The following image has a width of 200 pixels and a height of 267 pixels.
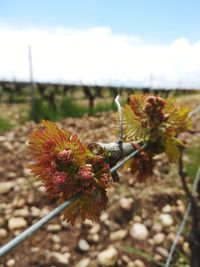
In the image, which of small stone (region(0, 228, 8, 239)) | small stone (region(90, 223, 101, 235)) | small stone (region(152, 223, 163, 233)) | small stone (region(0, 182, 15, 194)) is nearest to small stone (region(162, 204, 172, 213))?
small stone (region(152, 223, 163, 233))

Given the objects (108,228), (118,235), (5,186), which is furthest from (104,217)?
(5,186)

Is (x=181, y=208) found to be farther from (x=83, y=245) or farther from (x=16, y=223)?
(x=16, y=223)

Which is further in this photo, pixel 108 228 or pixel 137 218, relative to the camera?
pixel 137 218

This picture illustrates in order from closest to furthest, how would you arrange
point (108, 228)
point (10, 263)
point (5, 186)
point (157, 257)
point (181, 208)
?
point (10, 263) < point (157, 257) < point (108, 228) < point (181, 208) < point (5, 186)

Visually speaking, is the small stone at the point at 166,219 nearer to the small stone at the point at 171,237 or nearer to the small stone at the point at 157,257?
the small stone at the point at 171,237

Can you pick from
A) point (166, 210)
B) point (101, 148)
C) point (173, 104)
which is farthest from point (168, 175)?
point (101, 148)

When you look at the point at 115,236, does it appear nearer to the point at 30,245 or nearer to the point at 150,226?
the point at 150,226

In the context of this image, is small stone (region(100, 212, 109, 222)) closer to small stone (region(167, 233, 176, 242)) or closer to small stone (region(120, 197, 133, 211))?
small stone (region(120, 197, 133, 211))

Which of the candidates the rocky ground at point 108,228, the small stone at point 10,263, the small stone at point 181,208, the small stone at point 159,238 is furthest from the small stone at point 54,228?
the small stone at point 181,208
